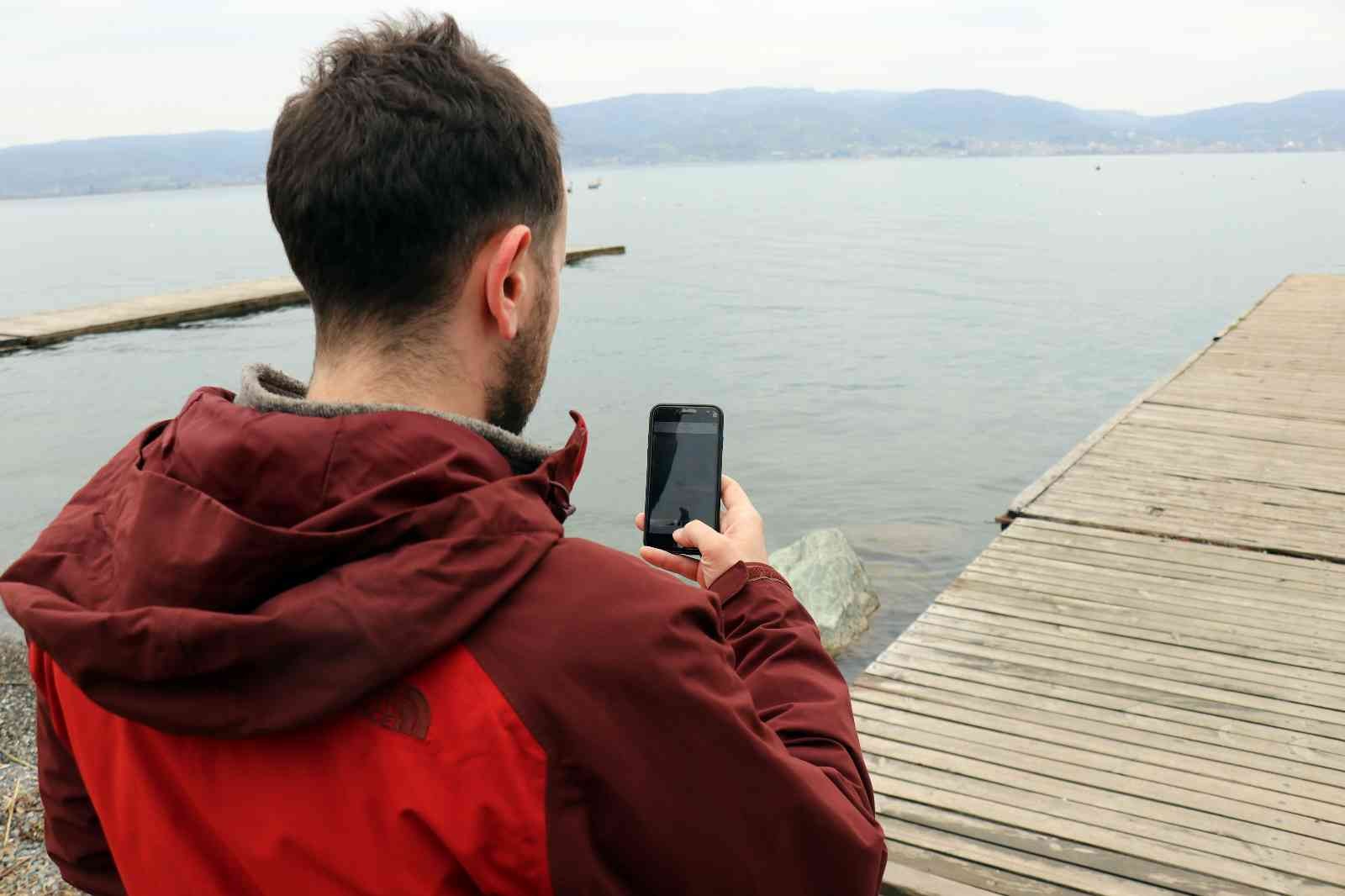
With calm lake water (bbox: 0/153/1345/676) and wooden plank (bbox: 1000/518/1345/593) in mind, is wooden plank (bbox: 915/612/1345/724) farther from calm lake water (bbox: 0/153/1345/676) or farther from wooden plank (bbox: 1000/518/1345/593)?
calm lake water (bbox: 0/153/1345/676)

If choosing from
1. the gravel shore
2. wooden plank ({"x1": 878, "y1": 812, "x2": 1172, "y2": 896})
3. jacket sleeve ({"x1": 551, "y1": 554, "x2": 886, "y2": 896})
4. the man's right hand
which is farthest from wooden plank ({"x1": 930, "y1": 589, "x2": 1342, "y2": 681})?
jacket sleeve ({"x1": 551, "y1": 554, "x2": 886, "y2": 896})

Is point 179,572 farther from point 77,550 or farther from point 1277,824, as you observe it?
point 1277,824

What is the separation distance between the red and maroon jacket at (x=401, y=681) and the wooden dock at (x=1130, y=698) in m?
2.67

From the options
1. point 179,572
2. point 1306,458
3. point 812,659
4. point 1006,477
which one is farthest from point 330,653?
point 1006,477

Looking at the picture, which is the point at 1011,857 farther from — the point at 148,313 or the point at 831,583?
the point at 148,313

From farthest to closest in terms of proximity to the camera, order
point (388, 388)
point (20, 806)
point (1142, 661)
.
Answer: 1. point (1142, 661)
2. point (20, 806)
3. point (388, 388)

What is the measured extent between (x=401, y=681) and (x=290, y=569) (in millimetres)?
165

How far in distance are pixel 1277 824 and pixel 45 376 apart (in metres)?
20.2

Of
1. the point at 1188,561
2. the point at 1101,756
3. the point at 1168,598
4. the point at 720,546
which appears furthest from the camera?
the point at 1188,561

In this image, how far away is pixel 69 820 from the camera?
1602 mm

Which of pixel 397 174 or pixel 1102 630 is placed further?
pixel 1102 630

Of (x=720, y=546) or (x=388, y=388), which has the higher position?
(x=388, y=388)

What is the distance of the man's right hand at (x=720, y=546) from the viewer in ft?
6.32

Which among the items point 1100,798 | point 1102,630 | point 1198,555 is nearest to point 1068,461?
point 1198,555
